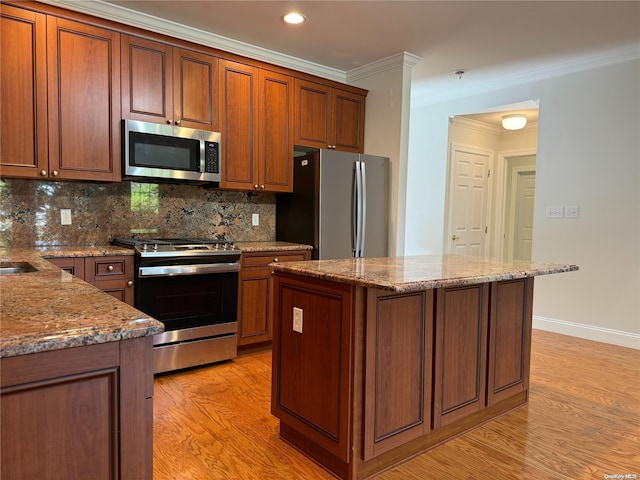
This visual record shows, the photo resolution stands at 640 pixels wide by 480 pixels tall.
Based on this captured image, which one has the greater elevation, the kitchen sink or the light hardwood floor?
the kitchen sink

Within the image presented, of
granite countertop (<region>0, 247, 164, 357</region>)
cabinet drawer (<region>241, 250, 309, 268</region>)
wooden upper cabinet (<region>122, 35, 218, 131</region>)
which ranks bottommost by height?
cabinet drawer (<region>241, 250, 309, 268</region>)

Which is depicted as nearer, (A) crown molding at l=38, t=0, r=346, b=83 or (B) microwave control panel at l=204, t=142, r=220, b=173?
(A) crown molding at l=38, t=0, r=346, b=83

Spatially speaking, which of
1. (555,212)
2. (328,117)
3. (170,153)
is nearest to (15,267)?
(170,153)

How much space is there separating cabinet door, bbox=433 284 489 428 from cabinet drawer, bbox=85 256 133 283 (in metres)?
2.01

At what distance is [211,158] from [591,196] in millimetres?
3509

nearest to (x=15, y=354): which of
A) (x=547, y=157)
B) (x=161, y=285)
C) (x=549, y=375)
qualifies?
(x=161, y=285)

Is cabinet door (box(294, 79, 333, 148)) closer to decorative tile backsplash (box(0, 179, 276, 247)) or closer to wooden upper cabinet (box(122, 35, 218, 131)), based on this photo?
decorative tile backsplash (box(0, 179, 276, 247))

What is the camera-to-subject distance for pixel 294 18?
320 centimetres

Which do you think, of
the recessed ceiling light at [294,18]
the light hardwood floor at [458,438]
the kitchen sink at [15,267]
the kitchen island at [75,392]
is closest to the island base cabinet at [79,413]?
the kitchen island at [75,392]

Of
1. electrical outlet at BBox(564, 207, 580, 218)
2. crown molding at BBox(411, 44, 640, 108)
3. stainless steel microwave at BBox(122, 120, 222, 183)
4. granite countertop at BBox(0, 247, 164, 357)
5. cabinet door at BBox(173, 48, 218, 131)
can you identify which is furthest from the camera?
electrical outlet at BBox(564, 207, 580, 218)

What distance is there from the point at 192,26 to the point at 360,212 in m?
2.04

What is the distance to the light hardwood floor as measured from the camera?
6.44 feet

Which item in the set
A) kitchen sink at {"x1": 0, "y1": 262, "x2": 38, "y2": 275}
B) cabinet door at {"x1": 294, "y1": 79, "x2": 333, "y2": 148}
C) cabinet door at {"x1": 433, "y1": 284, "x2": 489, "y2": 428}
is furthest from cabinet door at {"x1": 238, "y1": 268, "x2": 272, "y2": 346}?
cabinet door at {"x1": 433, "y1": 284, "x2": 489, "y2": 428}

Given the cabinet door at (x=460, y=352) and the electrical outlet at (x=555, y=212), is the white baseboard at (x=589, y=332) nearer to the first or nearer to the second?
the electrical outlet at (x=555, y=212)
